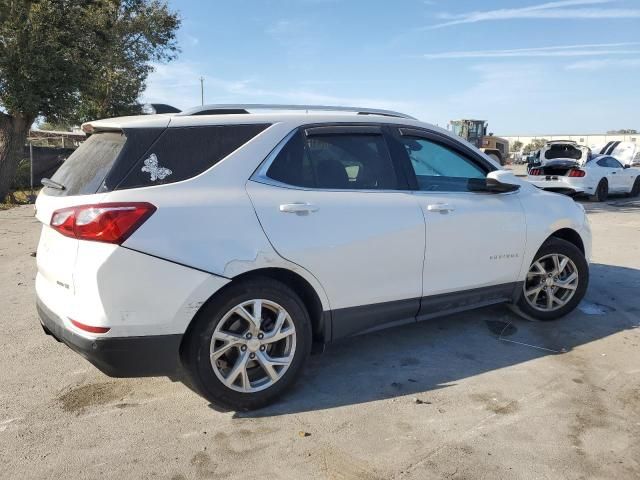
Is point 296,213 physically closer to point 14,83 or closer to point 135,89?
point 14,83

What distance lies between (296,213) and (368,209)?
1.82 ft

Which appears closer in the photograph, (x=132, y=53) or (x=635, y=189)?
(x=635, y=189)

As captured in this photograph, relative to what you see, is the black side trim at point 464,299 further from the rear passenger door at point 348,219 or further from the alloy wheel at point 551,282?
the alloy wheel at point 551,282

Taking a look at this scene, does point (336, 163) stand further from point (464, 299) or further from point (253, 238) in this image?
point (464, 299)

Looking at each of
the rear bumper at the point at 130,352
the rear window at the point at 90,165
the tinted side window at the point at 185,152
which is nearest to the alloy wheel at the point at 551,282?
the tinted side window at the point at 185,152

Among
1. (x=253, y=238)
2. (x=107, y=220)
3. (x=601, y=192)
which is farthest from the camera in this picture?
(x=601, y=192)

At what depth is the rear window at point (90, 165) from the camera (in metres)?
3.11

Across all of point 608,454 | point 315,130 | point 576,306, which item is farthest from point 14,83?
point 608,454

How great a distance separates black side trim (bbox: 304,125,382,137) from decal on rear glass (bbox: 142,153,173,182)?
99 centimetres

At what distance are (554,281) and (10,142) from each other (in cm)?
1458

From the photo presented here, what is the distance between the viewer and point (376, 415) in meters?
3.36

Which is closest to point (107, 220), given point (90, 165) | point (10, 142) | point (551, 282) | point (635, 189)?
→ point (90, 165)

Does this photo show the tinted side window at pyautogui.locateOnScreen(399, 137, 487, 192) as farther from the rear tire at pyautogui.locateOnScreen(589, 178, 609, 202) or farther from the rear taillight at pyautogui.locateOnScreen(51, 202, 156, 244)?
the rear tire at pyautogui.locateOnScreen(589, 178, 609, 202)

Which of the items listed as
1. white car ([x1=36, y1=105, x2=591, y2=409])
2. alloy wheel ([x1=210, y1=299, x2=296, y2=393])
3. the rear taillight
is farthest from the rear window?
alloy wheel ([x1=210, y1=299, x2=296, y2=393])
